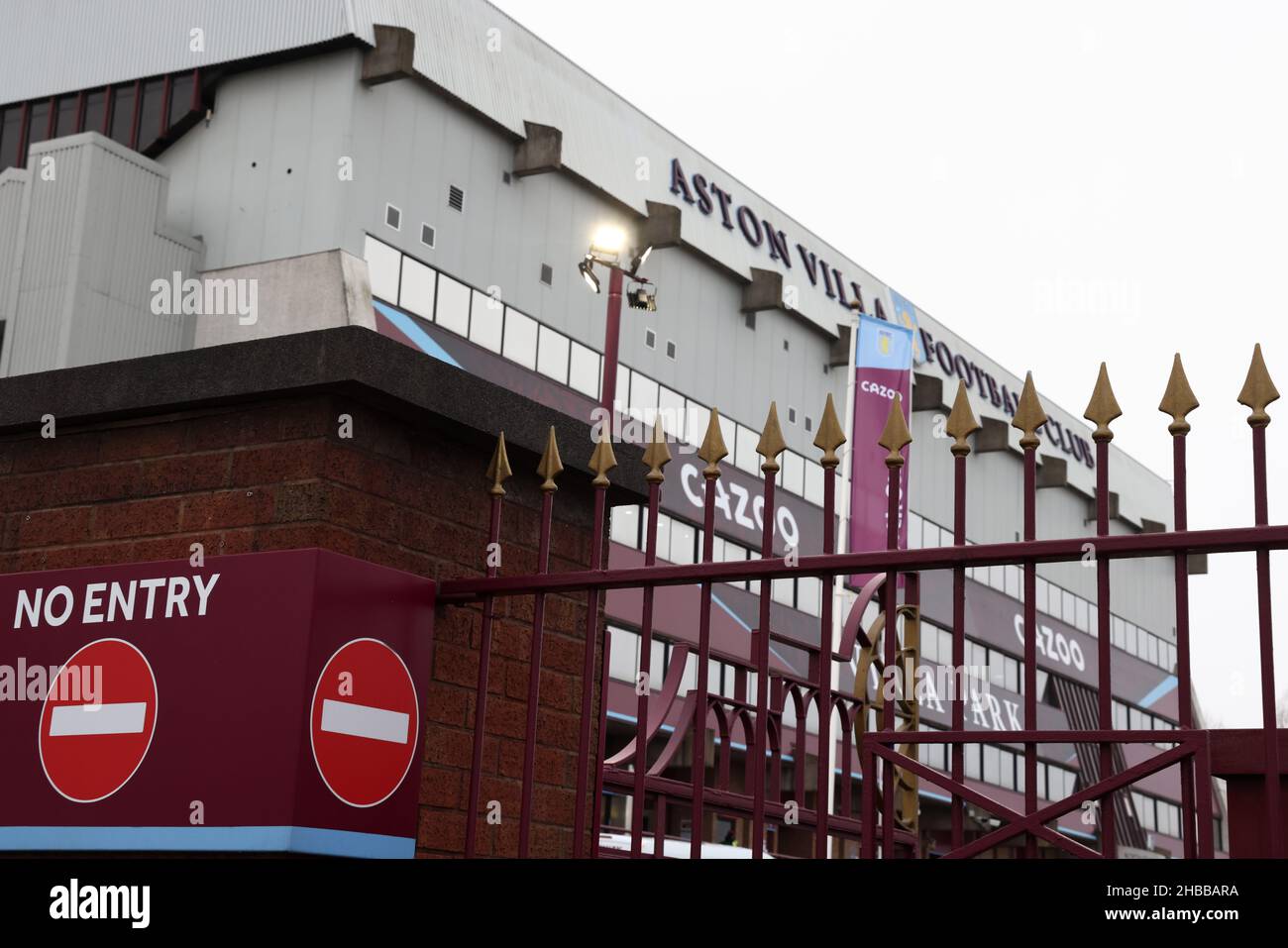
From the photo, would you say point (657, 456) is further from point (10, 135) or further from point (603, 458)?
point (10, 135)

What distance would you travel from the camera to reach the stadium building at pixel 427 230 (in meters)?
27.8

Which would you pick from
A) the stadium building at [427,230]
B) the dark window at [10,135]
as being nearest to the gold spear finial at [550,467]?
the stadium building at [427,230]

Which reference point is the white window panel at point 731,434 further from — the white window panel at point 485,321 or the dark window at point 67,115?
the dark window at point 67,115

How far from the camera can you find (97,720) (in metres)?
4.29

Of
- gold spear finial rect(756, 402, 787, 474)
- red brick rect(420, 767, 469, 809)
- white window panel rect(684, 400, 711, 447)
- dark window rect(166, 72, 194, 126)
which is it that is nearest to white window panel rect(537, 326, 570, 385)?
white window panel rect(684, 400, 711, 447)

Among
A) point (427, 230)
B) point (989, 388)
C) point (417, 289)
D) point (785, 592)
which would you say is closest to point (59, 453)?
point (417, 289)

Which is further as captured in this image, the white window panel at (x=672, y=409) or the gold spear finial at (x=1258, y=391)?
the white window panel at (x=672, y=409)

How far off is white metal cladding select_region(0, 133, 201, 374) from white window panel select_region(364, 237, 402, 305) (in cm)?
387

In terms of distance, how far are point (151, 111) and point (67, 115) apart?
309 centimetres

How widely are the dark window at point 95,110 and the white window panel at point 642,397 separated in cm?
1203

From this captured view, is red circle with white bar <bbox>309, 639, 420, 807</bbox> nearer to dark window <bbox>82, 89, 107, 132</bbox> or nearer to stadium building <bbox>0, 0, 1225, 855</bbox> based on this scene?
stadium building <bbox>0, 0, 1225, 855</bbox>

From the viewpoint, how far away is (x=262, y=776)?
3924mm

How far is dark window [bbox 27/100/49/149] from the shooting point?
108ft

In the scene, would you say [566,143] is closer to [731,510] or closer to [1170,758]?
[731,510]
